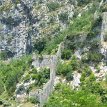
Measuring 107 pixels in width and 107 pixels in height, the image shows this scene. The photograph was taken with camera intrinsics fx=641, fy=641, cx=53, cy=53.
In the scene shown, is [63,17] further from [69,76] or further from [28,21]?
[69,76]

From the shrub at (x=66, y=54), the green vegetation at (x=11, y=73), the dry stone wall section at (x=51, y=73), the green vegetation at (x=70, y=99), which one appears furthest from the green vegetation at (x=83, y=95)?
the green vegetation at (x=11, y=73)

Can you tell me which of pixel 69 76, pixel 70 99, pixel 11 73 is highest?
pixel 70 99

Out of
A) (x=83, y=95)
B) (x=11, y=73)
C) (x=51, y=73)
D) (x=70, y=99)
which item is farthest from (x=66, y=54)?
(x=11, y=73)

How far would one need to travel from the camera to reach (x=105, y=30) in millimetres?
86188

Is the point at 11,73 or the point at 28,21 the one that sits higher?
the point at 28,21

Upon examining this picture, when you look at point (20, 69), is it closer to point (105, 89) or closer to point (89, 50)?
point (89, 50)

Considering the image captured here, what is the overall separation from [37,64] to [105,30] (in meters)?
11.9

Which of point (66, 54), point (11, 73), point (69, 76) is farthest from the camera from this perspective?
point (11, 73)

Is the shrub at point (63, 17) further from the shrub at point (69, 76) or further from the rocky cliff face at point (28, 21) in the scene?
the shrub at point (69, 76)

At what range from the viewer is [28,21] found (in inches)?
6161

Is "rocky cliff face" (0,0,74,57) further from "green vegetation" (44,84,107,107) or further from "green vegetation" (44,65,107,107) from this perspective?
"green vegetation" (44,84,107,107)

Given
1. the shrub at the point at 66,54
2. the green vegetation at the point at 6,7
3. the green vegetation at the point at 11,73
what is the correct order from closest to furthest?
the shrub at the point at 66,54
the green vegetation at the point at 11,73
the green vegetation at the point at 6,7

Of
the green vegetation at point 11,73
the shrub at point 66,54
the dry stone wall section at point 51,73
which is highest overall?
the shrub at point 66,54

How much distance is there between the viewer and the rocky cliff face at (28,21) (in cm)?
14962
